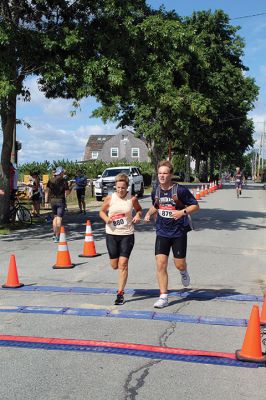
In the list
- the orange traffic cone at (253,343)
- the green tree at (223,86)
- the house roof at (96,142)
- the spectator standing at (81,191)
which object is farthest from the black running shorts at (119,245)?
the house roof at (96,142)

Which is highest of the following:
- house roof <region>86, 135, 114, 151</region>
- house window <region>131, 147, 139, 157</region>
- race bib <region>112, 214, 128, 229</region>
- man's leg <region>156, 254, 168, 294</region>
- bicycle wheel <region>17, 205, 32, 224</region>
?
house roof <region>86, 135, 114, 151</region>

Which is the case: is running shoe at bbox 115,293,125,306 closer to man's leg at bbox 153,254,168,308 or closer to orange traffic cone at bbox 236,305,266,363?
man's leg at bbox 153,254,168,308

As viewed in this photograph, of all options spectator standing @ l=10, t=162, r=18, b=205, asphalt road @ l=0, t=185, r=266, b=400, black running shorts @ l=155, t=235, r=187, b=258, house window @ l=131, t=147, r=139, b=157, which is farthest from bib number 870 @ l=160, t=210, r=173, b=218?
house window @ l=131, t=147, r=139, b=157

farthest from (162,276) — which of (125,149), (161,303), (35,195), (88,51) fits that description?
(125,149)

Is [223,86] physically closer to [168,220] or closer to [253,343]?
[168,220]

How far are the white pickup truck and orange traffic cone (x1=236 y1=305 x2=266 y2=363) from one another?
22385mm

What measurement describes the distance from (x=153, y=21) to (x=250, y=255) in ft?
25.2

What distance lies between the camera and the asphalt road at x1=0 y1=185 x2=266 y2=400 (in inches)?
162

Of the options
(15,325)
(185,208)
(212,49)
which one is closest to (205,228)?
(185,208)

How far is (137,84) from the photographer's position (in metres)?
14.9

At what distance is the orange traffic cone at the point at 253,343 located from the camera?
464cm

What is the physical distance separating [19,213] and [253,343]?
12.8 metres

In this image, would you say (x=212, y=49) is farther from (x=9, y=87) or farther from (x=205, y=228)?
(x=9, y=87)

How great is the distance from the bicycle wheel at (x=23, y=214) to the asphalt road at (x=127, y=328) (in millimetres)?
5463
